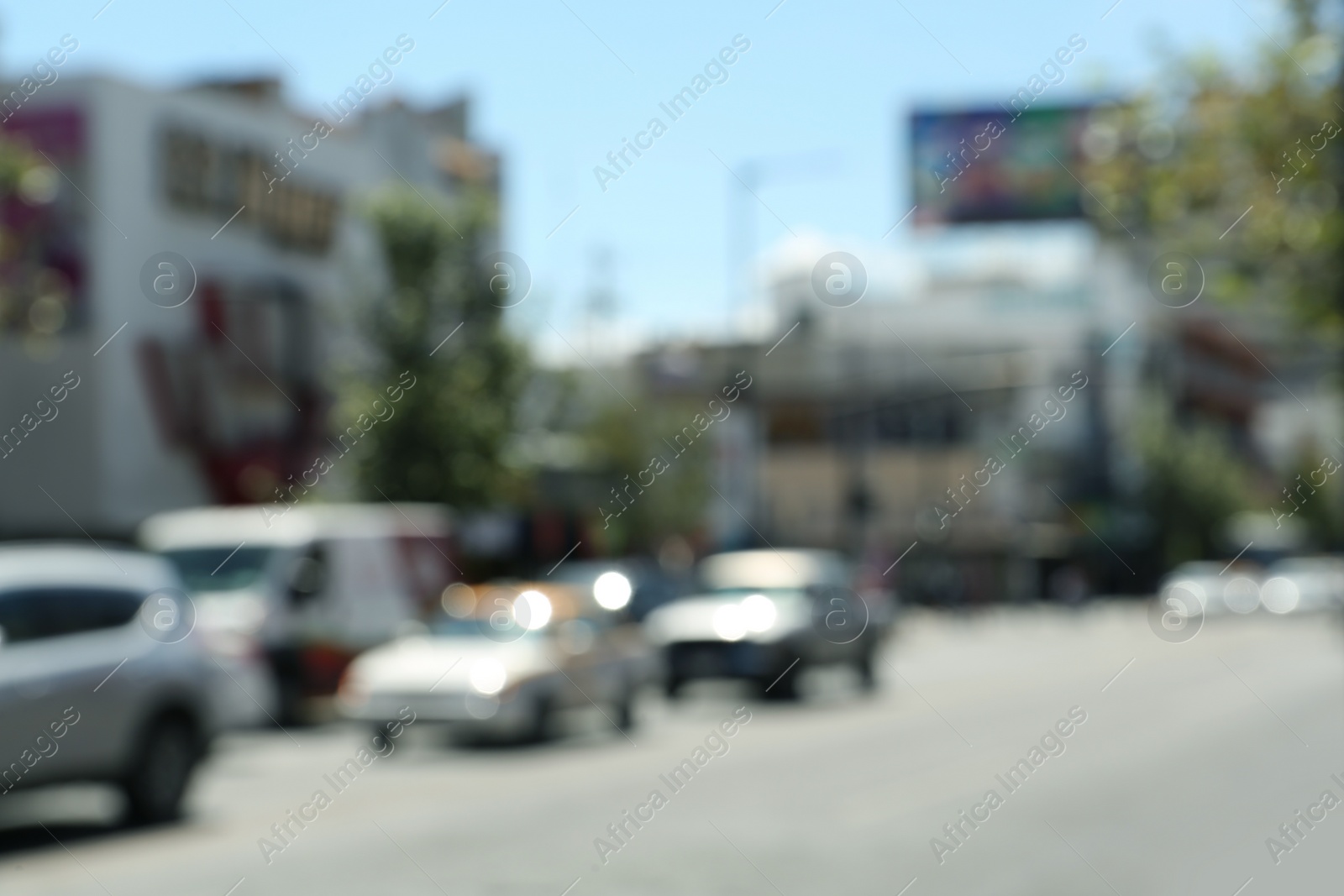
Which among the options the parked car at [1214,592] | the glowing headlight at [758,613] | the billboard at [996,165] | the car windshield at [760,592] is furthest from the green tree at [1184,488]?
the glowing headlight at [758,613]

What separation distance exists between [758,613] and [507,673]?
745 cm

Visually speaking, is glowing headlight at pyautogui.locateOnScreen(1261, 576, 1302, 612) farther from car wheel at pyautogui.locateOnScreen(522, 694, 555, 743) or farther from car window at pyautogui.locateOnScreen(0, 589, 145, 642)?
car window at pyautogui.locateOnScreen(0, 589, 145, 642)

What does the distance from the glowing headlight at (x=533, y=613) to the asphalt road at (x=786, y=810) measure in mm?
1242

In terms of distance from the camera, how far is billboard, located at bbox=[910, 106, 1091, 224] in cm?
4825

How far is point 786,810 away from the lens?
40.7 ft

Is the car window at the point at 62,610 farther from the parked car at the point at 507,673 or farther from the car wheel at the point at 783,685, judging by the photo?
the car wheel at the point at 783,685

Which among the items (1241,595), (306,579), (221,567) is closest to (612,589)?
(306,579)

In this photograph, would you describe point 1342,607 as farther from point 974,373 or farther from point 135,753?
point 135,753

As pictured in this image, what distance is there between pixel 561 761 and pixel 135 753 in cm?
527

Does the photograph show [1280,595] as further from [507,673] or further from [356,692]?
[356,692]

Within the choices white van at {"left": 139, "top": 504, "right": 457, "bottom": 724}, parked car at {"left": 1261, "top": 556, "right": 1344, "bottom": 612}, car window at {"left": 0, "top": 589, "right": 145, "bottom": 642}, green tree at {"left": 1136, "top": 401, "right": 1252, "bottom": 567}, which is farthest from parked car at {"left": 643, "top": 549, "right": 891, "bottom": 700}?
green tree at {"left": 1136, "top": 401, "right": 1252, "bottom": 567}

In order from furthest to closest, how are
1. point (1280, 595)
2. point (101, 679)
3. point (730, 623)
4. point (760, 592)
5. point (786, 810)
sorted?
point (1280, 595) → point (760, 592) → point (730, 623) → point (786, 810) → point (101, 679)

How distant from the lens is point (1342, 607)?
43594 millimetres

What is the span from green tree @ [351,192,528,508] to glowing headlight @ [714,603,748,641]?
9.70 meters
